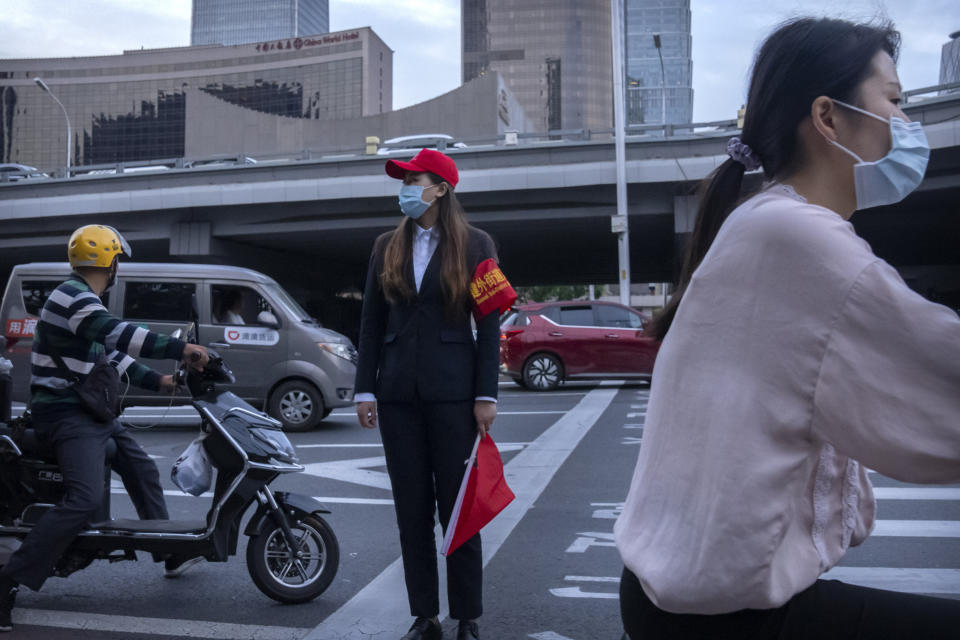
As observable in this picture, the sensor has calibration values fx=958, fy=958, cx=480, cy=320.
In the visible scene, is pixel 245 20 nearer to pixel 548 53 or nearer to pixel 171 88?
pixel 548 53

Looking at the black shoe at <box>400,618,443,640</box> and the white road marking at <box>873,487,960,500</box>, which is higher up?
the white road marking at <box>873,487,960,500</box>

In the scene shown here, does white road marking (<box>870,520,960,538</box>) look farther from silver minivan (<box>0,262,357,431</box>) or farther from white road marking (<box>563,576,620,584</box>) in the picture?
silver minivan (<box>0,262,357,431</box>)

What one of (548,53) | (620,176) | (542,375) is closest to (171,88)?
(548,53)

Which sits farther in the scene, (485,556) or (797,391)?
(485,556)

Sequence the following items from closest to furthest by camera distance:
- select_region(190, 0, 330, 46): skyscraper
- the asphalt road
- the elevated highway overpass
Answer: the asphalt road → the elevated highway overpass → select_region(190, 0, 330, 46): skyscraper

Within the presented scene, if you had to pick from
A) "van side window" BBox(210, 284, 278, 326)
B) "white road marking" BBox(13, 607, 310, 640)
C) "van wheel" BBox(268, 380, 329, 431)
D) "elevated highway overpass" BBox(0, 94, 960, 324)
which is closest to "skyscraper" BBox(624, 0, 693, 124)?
"elevated highway overpass" BBox(0, 94, 960, 324)

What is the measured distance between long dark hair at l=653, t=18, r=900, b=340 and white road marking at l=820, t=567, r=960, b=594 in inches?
137

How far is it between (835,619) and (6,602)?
3.80m

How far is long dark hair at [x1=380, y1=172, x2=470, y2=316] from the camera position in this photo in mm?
3711

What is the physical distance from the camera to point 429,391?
362 cm

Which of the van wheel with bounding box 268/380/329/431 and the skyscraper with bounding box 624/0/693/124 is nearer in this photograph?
the van wheel with bounding box 268/380/329/431

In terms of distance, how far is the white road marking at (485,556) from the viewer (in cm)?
400

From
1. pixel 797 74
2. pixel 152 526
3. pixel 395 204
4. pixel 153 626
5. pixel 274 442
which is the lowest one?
pixel 153 626

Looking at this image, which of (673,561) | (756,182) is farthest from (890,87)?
(673,561)
